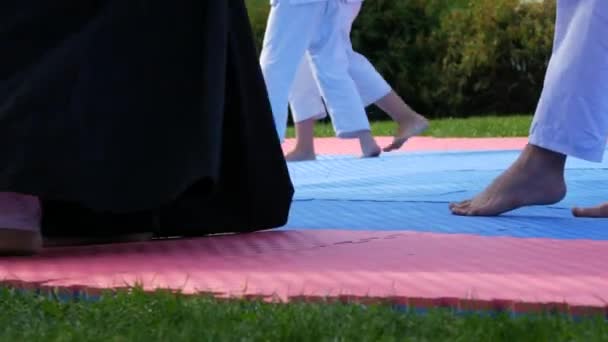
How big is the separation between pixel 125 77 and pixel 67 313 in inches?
32.6

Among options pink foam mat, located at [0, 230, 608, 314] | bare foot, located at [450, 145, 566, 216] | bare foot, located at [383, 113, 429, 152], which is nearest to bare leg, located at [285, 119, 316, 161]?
bare foot, located at [383, 113, 429, 152]

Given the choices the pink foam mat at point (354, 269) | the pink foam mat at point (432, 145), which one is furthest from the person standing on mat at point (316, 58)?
the pink foam mat at point (354, 269)

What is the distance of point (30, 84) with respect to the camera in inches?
118

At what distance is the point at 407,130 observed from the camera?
7379mm

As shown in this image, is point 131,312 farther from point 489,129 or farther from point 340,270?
point 489,129

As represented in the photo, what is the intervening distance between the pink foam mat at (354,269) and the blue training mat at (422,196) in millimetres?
359

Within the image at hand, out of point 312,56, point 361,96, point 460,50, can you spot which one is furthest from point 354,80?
point 460,50

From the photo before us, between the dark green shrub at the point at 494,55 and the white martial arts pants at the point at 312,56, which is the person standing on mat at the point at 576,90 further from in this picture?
the dark green shrub at the point at 494,55

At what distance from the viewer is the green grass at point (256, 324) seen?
2094 mm

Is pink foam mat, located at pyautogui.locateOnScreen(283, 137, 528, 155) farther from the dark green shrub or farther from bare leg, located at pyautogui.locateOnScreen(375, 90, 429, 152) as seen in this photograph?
the dark green shrub

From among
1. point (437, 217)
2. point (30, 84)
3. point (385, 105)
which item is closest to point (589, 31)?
point (437, 217)

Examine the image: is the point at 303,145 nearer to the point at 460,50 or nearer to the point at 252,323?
the point at 252,323

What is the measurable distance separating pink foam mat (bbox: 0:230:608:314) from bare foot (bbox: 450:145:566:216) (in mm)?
526

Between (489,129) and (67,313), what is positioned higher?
(67,313)
